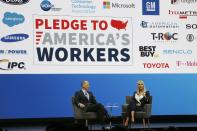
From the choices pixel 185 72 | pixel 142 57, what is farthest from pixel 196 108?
pixel 142 57

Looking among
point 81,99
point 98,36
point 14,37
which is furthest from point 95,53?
point 14,37

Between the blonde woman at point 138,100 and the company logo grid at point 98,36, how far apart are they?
843mm

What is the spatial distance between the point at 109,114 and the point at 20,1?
2.96m

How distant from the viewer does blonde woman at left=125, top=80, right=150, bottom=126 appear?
848 cm

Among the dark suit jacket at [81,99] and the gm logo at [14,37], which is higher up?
the gm logo at [14,37]

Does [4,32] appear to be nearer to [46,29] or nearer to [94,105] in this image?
[46,29]

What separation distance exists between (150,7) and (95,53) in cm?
159

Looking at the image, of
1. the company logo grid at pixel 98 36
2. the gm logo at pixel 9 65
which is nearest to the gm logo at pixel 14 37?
the company logo grid at pixel 98 36

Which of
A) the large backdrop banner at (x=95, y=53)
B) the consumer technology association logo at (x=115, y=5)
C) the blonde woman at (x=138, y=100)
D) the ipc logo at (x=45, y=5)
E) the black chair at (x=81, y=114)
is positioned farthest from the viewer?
the consumer technology association logo at (x=115, y=5)

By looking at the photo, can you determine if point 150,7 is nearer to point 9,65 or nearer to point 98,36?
point 98,36

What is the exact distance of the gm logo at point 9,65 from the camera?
888cm

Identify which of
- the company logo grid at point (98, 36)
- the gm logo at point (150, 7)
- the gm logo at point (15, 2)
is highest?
the gm logo at point (15, 2)

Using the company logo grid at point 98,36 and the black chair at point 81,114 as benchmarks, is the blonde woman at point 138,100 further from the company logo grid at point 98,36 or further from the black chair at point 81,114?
the company logo grid at point 98,36

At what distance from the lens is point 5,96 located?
895 cm
